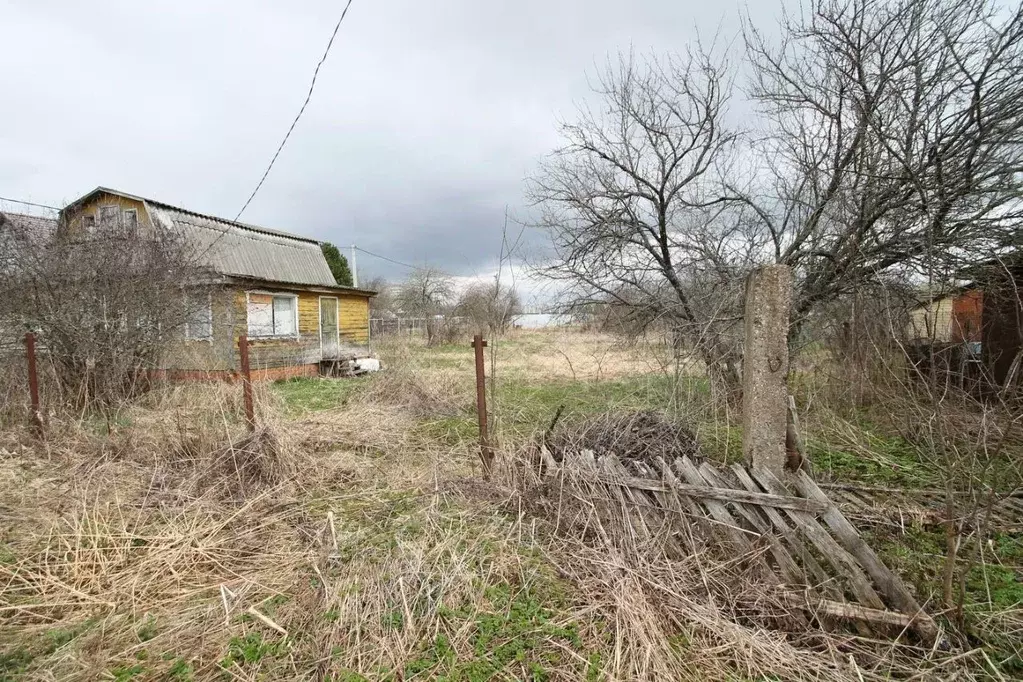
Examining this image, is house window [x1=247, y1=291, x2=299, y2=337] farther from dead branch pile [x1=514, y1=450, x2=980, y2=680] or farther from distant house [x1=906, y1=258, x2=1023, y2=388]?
distant house [x1=906, y1=258, x2=1023, y2=388]

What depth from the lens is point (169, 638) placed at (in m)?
2.49

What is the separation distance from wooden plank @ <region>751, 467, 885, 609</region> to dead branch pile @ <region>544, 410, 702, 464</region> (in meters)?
1.68

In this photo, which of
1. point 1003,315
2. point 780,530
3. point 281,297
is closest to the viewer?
point 780,530

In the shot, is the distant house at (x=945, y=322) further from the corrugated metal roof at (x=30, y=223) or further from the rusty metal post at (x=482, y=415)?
the corrugated metal roof at (x=30, y=223)

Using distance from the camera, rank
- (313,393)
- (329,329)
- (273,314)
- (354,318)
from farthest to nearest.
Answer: (354,318)
(329,329)
(273,314)
(313,393)

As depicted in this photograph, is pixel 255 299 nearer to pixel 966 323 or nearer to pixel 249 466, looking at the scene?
pixel 249 466

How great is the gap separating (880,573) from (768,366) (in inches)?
52.1

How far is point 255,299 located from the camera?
13695mm

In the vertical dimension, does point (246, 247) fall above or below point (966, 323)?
above

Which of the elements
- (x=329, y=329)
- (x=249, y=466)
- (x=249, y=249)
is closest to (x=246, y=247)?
(x=249, y=249)

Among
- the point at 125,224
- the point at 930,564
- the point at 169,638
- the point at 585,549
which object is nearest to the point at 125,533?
the point at 169,638

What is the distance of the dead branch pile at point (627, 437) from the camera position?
14.8 ft

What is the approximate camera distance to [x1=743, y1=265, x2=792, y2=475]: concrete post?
10.9 ft

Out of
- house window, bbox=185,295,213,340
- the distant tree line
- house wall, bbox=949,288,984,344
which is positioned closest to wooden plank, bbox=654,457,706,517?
house wall, bbox=949,288,984,344
